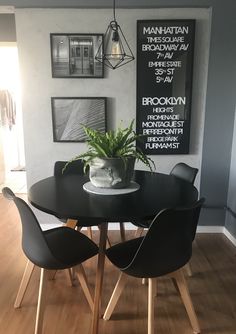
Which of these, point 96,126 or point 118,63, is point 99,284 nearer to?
point 96,126

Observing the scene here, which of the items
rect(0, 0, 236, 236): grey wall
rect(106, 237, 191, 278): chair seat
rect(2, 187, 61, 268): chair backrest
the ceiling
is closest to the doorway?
the ceiling

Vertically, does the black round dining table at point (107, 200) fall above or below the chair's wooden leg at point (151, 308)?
above

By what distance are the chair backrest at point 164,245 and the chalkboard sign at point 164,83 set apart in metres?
1.45

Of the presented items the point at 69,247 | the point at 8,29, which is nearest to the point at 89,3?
the point at 8,29

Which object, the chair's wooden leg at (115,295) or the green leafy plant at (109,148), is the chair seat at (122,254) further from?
the green leafy plant at (109,148)

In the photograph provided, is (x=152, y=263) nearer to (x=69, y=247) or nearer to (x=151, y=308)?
(x=151, y=308)

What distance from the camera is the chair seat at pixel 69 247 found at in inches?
64.7

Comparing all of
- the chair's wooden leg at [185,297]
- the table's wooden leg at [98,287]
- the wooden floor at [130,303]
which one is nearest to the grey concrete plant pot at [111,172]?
the table's wooden leg at [98,287]

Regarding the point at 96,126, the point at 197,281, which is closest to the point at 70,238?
the point at 197,281

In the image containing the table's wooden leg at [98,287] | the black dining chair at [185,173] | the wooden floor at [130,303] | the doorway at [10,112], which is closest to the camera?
the table's wooden leg at [98,287]

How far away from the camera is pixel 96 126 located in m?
2.92

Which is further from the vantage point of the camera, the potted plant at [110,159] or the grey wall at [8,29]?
the grey wall at [8,29]

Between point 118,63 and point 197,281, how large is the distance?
6.77 ft

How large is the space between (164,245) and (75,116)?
178 cm
